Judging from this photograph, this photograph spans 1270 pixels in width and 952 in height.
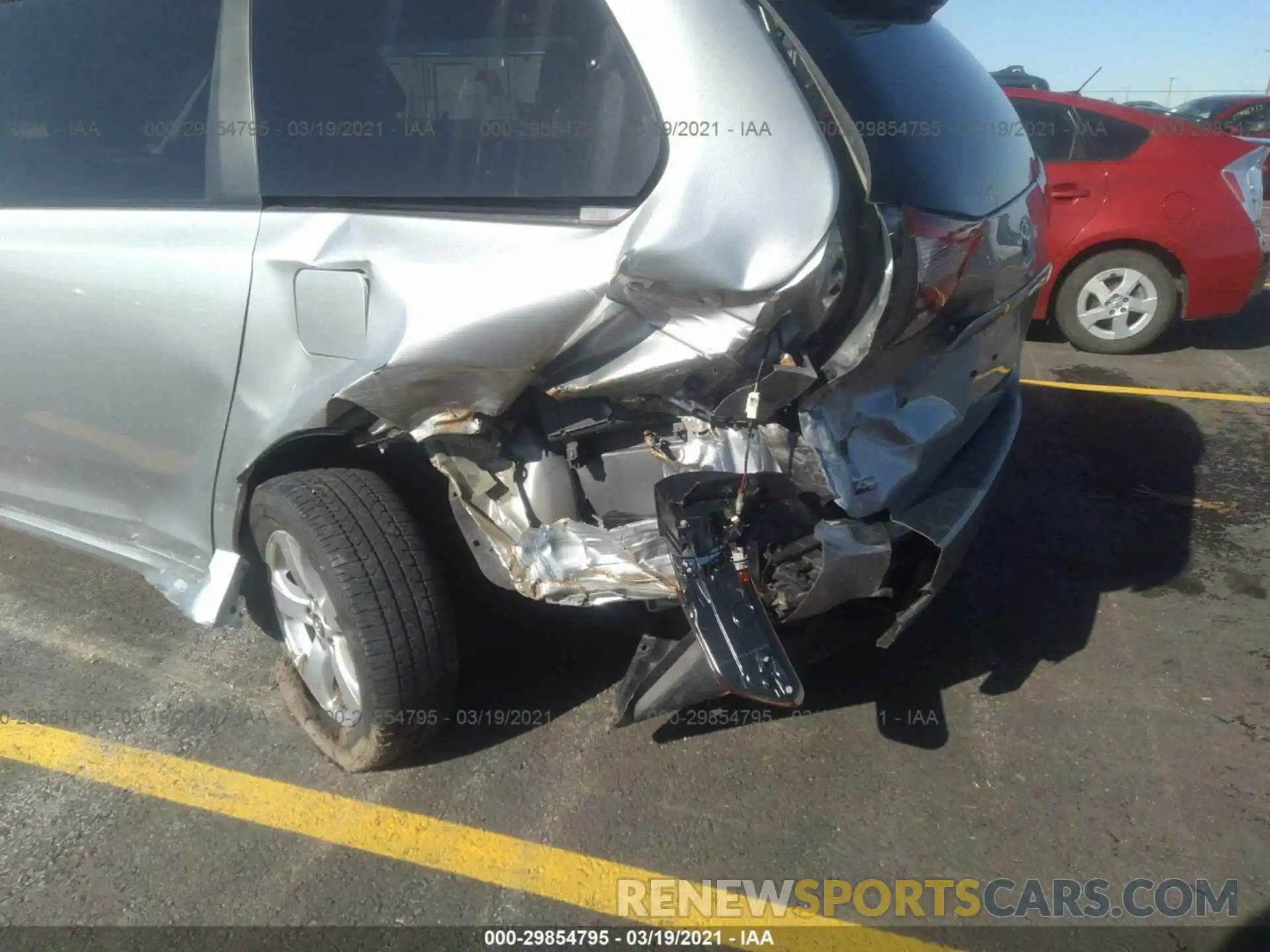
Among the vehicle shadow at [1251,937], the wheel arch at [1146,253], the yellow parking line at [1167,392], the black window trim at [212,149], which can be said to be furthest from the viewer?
the wheel arch at [1146,253]

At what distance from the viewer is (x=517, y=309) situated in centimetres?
196

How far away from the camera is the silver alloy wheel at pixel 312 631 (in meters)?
2.46

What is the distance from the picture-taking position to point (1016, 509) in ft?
12.9

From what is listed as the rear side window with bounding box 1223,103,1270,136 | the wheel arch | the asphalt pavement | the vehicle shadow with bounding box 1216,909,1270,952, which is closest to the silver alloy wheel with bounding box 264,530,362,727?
the asphalt pavement

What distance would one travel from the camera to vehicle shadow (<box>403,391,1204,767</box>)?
276 centimetres

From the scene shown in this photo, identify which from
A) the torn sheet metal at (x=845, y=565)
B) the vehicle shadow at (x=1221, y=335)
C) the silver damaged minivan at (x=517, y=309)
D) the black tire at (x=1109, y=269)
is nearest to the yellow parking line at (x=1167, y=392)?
the black tire at (x=1109, y=269)

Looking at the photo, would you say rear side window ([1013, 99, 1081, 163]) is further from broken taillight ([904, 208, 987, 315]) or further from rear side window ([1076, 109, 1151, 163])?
broken taillight ([904, 208, 987, 315])

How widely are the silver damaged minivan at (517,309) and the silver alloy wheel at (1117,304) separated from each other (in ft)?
12.0

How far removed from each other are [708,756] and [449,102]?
1.78 metres

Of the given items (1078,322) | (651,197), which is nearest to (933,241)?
(651,197)

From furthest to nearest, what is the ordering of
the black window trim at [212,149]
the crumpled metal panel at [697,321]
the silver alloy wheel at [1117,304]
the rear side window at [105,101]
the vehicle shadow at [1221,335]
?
the vehicle shadow at [1221,335], the silver alloy wheel at [1117,304], the rear side window at [105,101], the black window trim at [212,149], the crumpled metal panel at [697,321]

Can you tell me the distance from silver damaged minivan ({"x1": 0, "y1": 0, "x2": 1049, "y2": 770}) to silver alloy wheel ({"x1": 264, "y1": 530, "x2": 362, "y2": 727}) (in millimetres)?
14

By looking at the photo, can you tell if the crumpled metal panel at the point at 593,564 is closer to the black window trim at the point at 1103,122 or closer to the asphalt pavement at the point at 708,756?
the asphalt pavement at the point at 708,756

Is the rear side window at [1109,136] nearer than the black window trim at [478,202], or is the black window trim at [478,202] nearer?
the black window trim at [478,202]
